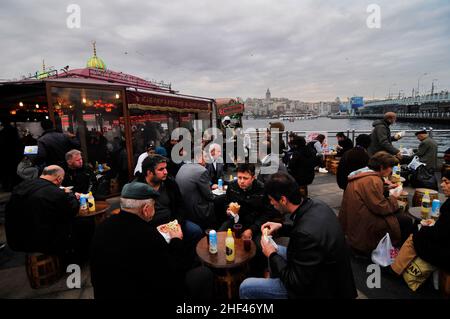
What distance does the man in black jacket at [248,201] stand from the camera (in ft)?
11.4

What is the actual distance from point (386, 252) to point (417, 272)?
0.41m

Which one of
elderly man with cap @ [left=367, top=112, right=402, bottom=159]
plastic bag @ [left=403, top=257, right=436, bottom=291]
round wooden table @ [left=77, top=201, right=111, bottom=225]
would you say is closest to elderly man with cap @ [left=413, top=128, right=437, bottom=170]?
elderly man with cap @ [left=367, top=112, right=402, bottom=159]

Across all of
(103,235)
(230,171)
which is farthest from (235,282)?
(230,171)

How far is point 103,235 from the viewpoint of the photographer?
69.2 inches

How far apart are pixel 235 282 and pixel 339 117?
126001mm

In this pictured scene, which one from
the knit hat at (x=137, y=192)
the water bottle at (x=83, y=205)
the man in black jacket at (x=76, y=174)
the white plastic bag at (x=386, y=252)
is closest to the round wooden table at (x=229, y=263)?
the knit hat at (x=137, y=192)

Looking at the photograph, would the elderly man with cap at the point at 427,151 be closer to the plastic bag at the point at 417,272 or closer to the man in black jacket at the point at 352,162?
the man in black jacket at the point at 352,162

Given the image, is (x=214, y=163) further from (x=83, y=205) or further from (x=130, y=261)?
(x=130, y=261)

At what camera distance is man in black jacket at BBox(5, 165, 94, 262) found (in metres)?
2.99

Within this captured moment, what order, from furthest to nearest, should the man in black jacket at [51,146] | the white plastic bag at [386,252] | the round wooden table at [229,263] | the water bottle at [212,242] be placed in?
the man in black jacket at [51,146], the white plastic bag at [386,252], the water bottle at [212,242], the round wooden table at [229,263]

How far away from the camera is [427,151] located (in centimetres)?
671

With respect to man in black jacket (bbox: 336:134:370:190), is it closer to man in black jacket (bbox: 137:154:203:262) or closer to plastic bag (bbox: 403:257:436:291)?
plastic bag (bbox: 403:257:436:291)

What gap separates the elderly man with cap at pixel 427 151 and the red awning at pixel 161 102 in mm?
7463
